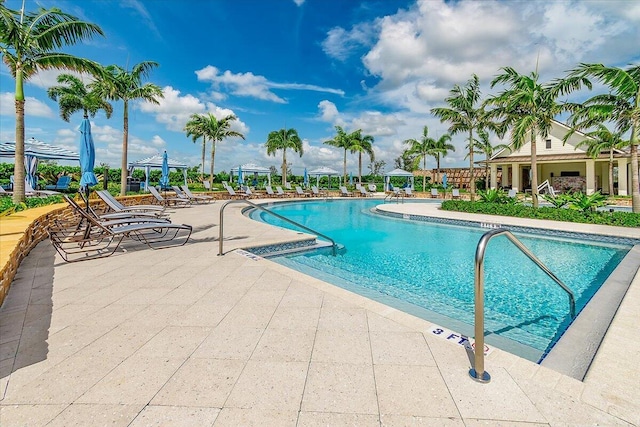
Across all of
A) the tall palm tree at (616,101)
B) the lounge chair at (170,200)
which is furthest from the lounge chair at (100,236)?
the tall palm tree at (616,101)

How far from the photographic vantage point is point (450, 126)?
59.2 ft

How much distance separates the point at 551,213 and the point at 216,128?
78.8ft

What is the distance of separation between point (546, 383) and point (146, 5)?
1606cm

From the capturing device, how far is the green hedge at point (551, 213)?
9.59m

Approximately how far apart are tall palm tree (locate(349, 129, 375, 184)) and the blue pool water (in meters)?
23.9

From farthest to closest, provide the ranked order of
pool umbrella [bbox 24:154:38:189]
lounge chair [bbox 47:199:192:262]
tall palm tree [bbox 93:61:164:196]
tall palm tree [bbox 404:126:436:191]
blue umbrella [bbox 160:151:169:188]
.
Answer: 1. tall palm tree [bbox 404:126:436:191]
2. blue umbrella [bbox 160:151:169:188]
3. tall palm tree [bbox 93:61:164:196]
4. pool umbrella [bbox 24:154:38:189]
5. lounge chair [bbox 47:199:192:262]

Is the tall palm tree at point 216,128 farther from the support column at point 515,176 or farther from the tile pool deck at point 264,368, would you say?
the tile pool deck at point 264,368

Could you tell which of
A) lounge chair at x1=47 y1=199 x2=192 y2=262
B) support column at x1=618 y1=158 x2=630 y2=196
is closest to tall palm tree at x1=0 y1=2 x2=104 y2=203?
lounge chair at x1=47 y1=199 x2=192 y2=262

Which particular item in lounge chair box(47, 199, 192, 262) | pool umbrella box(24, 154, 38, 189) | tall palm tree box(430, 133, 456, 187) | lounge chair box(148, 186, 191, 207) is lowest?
lounge chair box(47, 199, 192, 262)

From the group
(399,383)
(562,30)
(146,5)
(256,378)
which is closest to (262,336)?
(256,378)

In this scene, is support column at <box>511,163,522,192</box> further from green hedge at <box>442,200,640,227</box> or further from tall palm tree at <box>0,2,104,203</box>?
tall palm tree at <box>0,2,104,203</box>

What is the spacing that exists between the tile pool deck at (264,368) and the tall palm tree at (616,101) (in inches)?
364

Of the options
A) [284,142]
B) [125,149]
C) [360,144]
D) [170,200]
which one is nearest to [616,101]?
[170,200]

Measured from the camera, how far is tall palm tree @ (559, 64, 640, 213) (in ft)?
31.6
